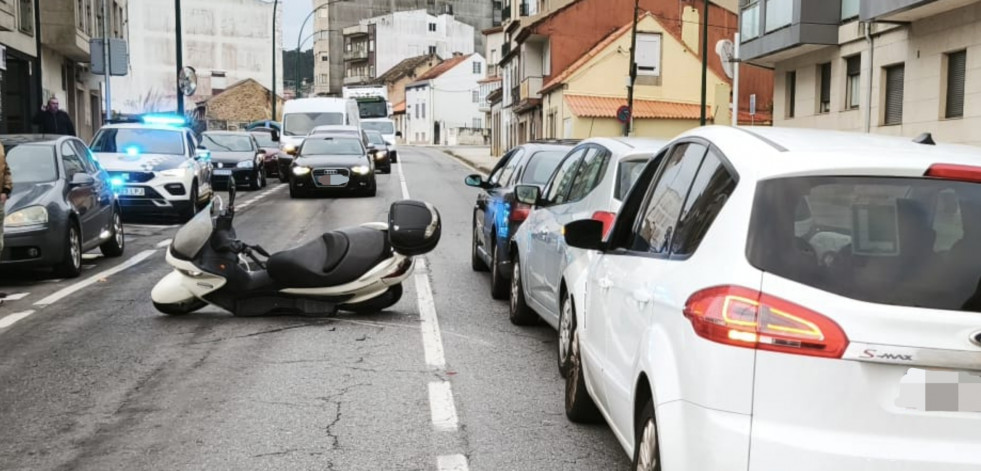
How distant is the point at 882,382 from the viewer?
3.04m

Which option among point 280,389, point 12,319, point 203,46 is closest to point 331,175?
point 12,319

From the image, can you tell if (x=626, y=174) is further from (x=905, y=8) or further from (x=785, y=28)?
(x=785, y=28)

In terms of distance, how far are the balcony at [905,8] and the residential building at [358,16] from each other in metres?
106

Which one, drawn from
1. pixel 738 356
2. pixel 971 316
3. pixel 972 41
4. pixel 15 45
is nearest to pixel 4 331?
pixel 738 356

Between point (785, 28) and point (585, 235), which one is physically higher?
point (785, 28)

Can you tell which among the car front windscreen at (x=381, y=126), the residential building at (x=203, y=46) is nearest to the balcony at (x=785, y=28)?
the car front windscreen at (x=381, y=126)

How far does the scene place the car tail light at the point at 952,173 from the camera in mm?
3375

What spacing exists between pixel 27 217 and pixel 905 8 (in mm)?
18027

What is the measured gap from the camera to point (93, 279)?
11.6 m

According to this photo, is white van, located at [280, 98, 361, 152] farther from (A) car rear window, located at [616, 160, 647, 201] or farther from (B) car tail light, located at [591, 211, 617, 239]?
(B) car tail light, located at [591, 211, 617, 239]

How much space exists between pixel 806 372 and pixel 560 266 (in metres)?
4.19

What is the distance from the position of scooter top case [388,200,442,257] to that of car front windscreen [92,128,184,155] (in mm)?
12061

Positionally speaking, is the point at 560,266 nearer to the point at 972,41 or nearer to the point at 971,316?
the point at 971,316

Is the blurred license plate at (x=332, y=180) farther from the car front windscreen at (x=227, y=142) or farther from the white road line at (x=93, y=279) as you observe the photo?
the white road line at (x=93, y=279)
